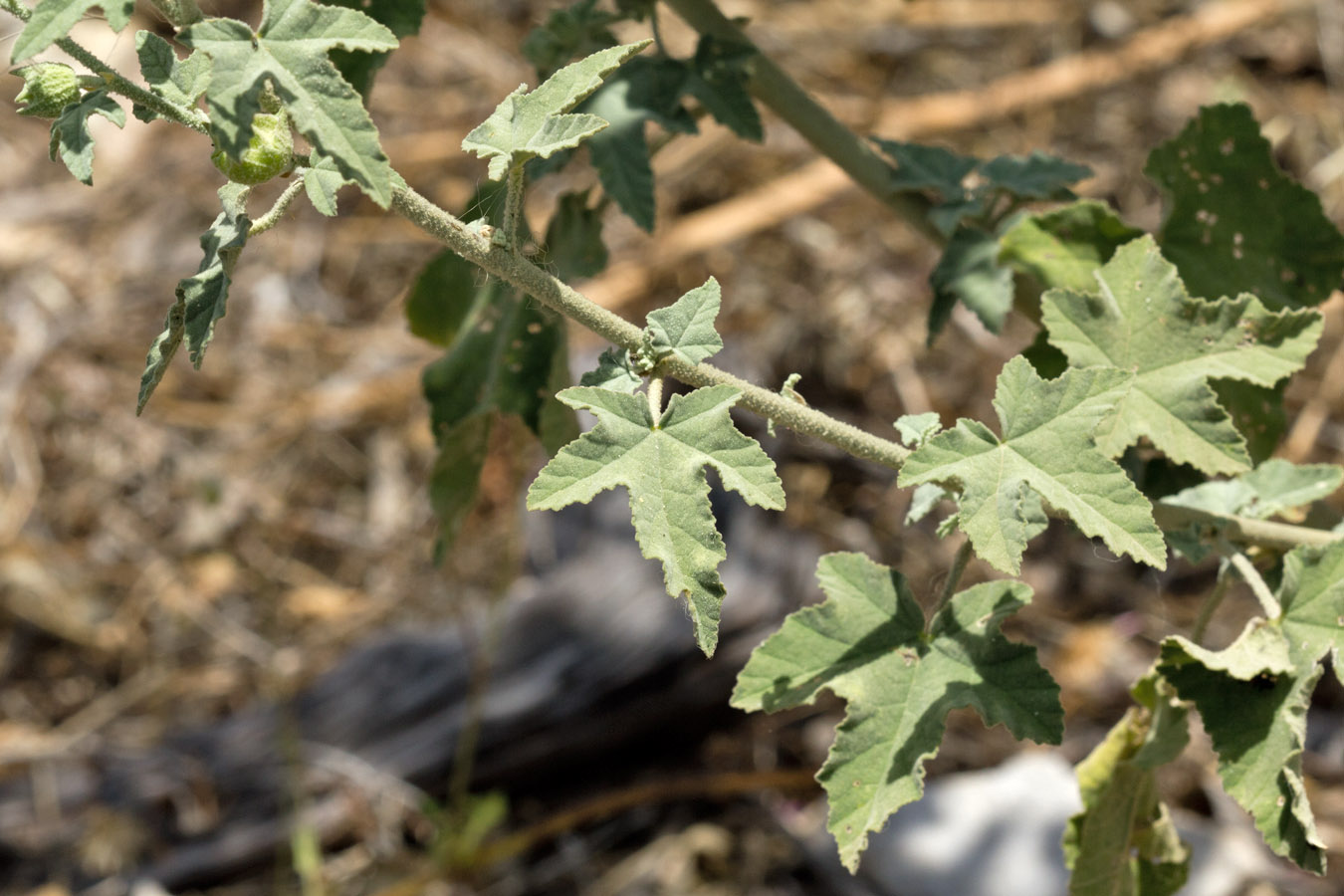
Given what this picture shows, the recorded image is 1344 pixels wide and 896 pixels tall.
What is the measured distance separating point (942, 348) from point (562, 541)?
1486 millimetres

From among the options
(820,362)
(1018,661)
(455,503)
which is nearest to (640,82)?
(455,503)

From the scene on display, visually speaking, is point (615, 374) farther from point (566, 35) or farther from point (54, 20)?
point (566, 35)

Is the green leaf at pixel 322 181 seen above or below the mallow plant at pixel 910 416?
above

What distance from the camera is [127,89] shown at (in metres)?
1.12

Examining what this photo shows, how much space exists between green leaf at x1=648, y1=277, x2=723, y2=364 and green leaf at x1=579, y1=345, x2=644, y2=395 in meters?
0.04

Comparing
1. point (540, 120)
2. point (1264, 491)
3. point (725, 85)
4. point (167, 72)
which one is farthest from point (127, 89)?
point (1264, 491)

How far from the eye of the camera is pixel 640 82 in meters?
1.81

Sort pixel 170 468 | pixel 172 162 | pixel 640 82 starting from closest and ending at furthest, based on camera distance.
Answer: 1. pixel 640 82
2. pixel 170 468
3. pixel 172 162

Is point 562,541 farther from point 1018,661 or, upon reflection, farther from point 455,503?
point 1018,661

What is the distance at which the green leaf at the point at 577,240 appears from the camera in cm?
192

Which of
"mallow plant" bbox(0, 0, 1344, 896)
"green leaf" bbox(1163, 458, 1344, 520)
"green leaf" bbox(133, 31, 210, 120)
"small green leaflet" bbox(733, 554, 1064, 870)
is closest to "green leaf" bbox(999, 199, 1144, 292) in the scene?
"mallow plant" bbox(0, 0, 1344, 896)

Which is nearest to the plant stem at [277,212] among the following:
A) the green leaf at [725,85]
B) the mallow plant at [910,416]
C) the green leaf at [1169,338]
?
the mallow plant at [910,416]

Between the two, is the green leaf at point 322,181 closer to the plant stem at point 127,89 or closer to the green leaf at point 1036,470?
the plant stem at point 127,89

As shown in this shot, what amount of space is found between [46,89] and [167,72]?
0.36ft
